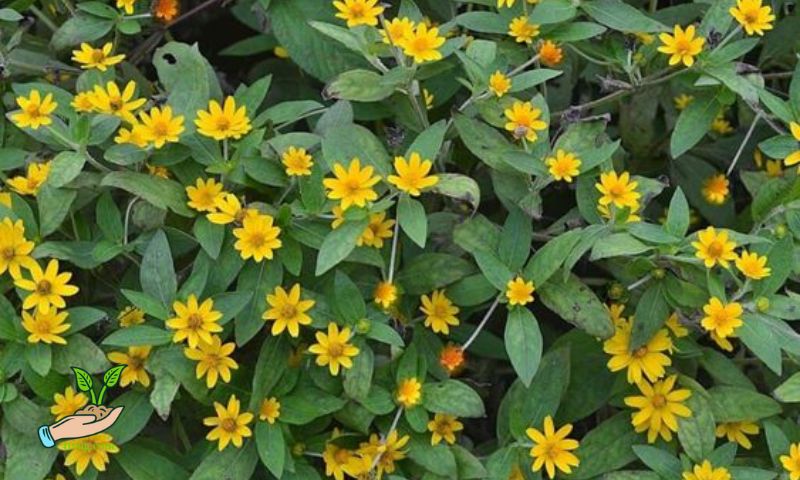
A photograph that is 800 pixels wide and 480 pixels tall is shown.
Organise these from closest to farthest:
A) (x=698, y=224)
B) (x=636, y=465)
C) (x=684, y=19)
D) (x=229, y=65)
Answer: (x=636, y=465) < (x=684, y=19) < (x=698, y=224) < (x=229, y=65)

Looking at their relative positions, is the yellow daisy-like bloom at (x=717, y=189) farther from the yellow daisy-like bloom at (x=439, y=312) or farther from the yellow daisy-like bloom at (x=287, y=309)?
the yellow daisy-like bloom at (x=287, y=309)

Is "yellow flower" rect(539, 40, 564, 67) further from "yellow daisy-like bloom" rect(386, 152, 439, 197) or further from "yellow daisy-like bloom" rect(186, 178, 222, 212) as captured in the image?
"yellow daisy-like bloom" rect(186, 178, 222, 212)

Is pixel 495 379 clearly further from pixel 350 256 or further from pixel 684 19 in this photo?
pixel 684 19

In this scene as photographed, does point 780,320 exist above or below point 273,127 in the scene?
below

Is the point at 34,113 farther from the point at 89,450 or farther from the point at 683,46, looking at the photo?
the point at 683,46

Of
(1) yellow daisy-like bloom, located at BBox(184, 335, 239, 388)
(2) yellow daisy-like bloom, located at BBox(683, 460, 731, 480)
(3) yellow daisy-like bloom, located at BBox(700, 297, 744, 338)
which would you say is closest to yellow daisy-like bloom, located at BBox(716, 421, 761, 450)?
(2) yellow daisy-like bloom, located at BBox(683, 460, 731, 480)

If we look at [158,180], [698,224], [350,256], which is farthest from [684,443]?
[158,180]

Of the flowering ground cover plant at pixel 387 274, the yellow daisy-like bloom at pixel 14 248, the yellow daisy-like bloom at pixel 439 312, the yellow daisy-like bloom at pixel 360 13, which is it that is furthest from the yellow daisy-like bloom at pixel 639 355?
the yellow daisy-like bloom at pixel 14 248

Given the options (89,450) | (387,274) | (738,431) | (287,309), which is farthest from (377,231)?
(738,431)
